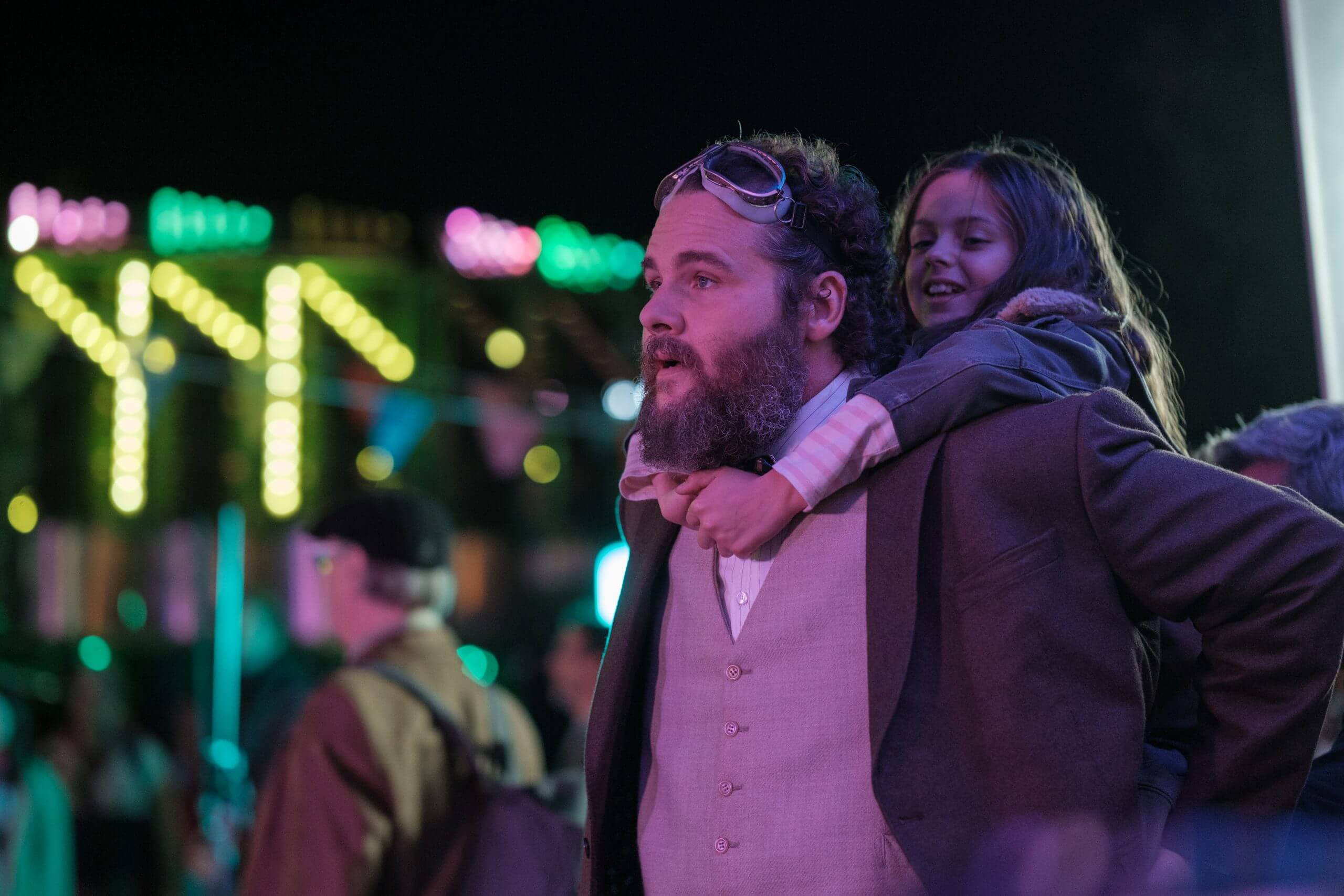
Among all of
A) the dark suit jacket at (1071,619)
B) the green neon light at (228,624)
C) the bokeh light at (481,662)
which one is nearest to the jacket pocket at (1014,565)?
the dark suit jacket at (1071,619)

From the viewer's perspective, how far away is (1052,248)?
2.82 m

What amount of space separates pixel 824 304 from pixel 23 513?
15014mm

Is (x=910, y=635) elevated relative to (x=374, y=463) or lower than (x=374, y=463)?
lower

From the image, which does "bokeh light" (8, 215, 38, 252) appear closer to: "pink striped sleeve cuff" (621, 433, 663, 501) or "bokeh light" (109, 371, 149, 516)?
"bokeh light" (109, 371, 149, 516)

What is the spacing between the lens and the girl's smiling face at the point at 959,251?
284 centimetres

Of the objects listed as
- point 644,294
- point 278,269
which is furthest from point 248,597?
point 644,294

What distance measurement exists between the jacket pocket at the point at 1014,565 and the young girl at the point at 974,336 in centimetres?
25

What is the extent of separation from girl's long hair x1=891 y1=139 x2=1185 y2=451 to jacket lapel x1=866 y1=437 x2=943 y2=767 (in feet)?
1.97

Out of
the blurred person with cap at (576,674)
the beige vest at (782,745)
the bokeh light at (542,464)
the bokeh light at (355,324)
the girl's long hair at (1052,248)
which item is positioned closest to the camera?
the beige vest at (782,745)

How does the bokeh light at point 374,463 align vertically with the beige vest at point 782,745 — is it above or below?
above

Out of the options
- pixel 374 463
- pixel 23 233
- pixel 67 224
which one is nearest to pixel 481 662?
pixel 374 463

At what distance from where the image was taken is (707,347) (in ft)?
8.14

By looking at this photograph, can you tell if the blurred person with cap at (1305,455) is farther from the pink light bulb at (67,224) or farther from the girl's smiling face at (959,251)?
the pink light bulb at (67,224)

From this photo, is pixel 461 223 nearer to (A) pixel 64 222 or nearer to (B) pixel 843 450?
(A) pixel 64 222
